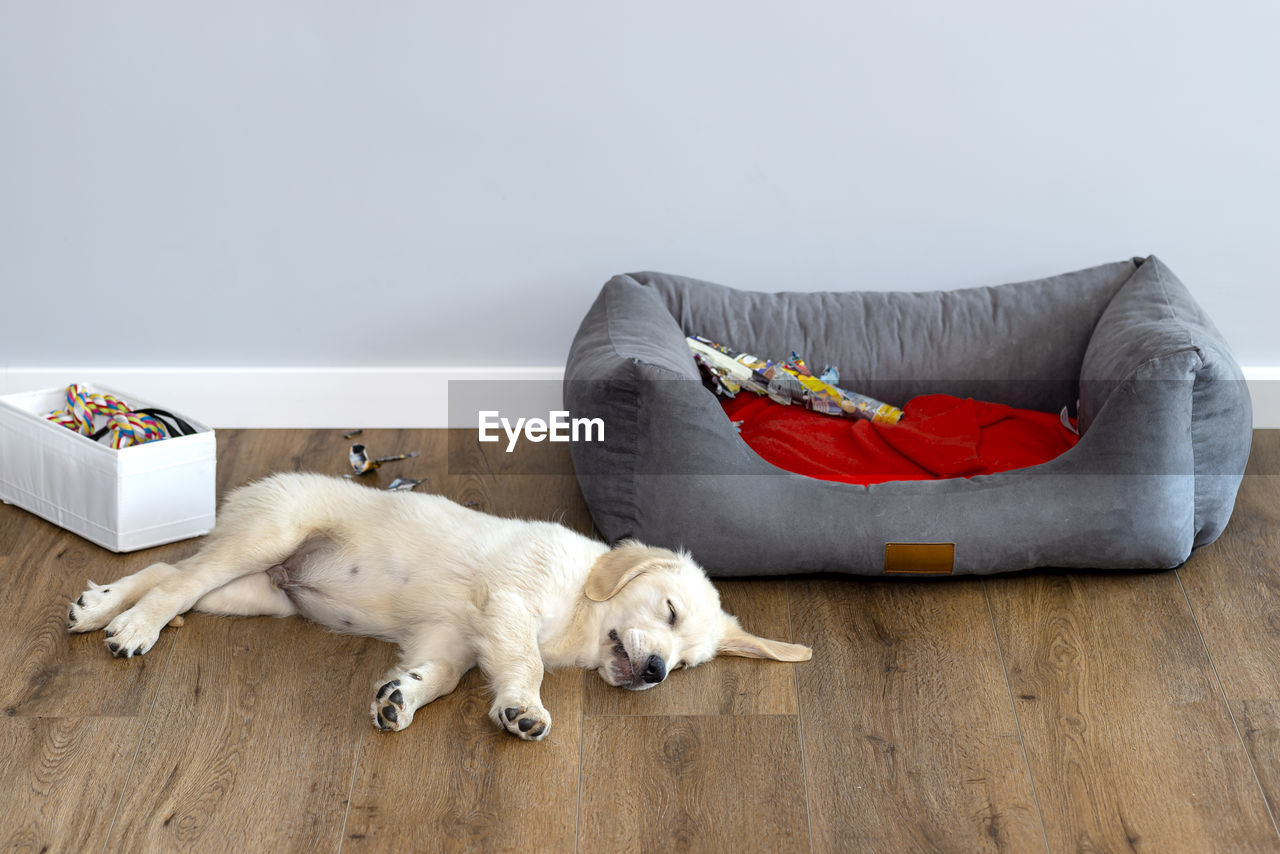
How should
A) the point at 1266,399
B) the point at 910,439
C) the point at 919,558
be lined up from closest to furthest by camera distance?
the point at 919,558, the point at 910,439, the point at 1266,399

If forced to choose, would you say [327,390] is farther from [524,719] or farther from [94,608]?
[524,719]

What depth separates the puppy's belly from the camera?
2.41m

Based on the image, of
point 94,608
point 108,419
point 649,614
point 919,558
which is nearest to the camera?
point 649,614

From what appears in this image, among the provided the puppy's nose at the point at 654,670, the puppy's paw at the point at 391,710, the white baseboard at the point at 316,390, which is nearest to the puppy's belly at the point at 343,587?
the puppy's paw at the point at 391,710

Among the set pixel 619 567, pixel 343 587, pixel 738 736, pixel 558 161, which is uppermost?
pixel 558 161

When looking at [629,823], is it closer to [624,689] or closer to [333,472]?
[624,689]

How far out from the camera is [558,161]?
10.7 ft

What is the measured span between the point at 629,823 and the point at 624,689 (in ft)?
1.22

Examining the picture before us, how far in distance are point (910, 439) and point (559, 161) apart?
1.22m

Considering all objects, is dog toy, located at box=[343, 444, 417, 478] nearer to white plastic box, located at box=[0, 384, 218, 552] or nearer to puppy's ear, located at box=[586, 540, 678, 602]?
white plastic box, located at box=[0, 384, 218, 552]

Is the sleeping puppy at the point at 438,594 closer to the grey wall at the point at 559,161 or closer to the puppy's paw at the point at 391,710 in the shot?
the puppy's paw at the point at 391,710

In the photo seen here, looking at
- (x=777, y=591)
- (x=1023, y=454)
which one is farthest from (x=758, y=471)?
(x=1023, y=454)

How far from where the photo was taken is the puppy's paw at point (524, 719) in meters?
2.14

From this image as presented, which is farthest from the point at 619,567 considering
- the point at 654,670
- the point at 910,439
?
the point at 910,439
